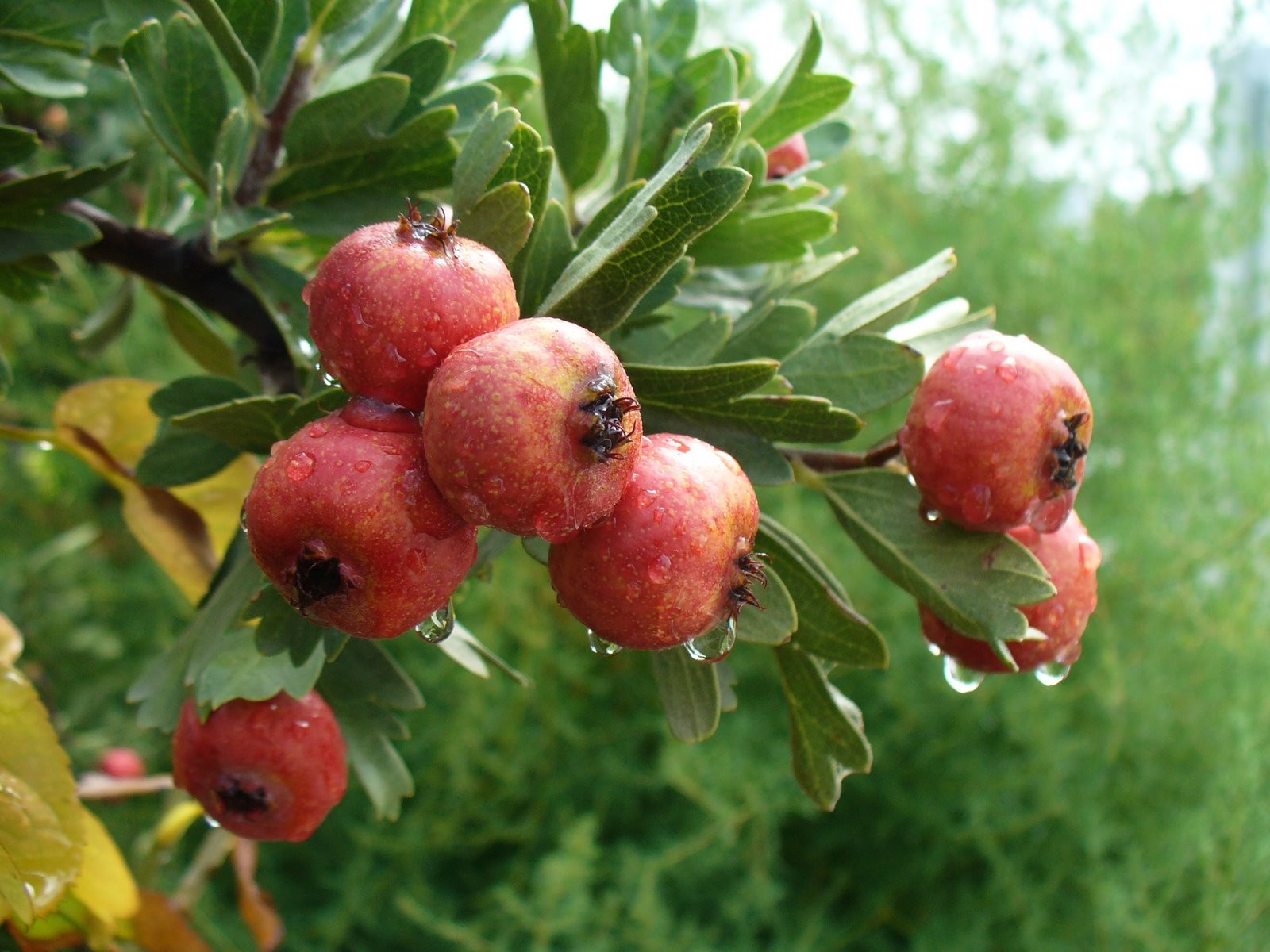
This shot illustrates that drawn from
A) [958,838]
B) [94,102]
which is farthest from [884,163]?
[94,102]

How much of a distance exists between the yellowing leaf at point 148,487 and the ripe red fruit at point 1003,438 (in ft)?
1.76

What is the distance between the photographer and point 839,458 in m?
0.62

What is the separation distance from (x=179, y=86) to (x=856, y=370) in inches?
17.5

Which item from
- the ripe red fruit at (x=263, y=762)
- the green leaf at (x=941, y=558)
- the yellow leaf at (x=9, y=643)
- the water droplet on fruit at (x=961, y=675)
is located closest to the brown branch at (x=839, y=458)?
the green leaf at (x=941, y=558)

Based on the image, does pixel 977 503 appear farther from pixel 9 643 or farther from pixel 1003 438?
pixel 9 643

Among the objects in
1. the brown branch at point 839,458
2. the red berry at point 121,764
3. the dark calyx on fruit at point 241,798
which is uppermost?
the brown branch at point 839,458

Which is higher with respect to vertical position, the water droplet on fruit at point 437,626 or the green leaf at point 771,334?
the green leaf at point 771,334

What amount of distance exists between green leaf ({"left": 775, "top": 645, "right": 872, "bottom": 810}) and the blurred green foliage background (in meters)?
1.08

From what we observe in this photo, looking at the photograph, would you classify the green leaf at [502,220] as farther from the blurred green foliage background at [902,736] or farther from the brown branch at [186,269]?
the blurred green foliage background at [902,736]

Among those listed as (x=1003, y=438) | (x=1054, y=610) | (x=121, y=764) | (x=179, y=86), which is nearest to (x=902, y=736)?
(x=121, y=764)

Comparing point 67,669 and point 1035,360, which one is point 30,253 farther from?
point 67,669

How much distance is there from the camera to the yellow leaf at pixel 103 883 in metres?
0.84

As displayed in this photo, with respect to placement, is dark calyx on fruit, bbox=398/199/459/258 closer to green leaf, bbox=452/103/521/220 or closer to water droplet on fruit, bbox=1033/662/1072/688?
green leaf, bbox=452/103/521/220

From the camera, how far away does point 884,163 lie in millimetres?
2426
